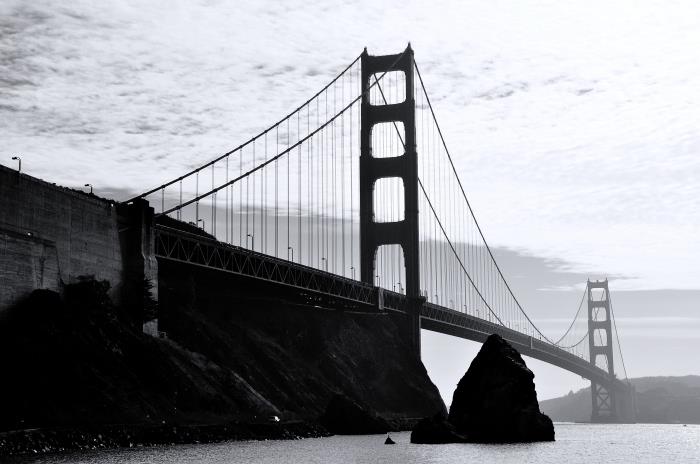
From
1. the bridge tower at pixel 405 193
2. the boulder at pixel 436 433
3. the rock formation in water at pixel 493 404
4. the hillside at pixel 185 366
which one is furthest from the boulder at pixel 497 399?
the bridge tower at pixel 405 193

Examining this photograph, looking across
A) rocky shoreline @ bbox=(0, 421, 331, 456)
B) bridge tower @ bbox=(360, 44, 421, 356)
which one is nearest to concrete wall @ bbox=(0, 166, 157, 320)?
rocky shoreline @ bbox=(0, 421, 331, 456)

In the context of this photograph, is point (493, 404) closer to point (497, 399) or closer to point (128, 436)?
point (497, 399)

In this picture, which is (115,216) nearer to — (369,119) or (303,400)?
(303,400)

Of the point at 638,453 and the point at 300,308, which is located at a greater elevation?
the point at 300,308

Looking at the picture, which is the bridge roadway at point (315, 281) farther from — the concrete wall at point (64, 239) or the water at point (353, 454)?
the water at point (353, 454)

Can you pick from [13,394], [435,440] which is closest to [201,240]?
[435,440]

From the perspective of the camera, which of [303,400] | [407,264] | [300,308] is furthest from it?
[407,264]
